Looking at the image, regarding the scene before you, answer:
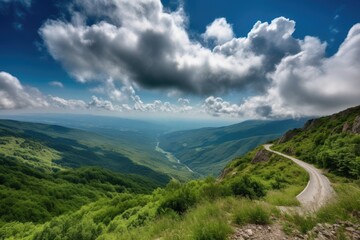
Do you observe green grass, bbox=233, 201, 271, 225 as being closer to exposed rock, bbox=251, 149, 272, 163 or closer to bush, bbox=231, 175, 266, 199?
bush, bbox=231, 175, 266, 199

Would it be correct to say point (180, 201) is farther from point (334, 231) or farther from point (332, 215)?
point (334, 231)

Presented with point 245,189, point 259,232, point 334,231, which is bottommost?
point 245,189

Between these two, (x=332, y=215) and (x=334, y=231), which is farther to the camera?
(x=332, y=215)

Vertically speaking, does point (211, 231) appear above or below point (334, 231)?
below

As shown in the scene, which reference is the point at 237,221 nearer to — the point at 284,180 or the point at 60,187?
the point at 284,180

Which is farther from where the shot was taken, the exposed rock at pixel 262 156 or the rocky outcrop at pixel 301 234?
the exposed rock at pixel 262 156

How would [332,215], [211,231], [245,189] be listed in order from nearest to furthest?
[211,231]
[332,215]
[245,189]

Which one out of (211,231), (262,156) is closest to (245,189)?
(211,231)

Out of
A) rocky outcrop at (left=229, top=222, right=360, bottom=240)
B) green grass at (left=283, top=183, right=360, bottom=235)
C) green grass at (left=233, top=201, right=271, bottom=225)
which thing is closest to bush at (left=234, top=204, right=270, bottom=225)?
green grass at (left=233, top=201, right=271, bottom=225)

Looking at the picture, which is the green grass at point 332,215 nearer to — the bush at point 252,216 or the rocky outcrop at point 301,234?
the rocky outcrop at point 301,234

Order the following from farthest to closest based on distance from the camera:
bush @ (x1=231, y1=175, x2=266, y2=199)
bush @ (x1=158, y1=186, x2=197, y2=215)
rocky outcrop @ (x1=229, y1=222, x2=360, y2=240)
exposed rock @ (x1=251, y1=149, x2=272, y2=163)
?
1. exposed rock @ (x1=251, y1=149, x2=272, y2=163)
2. bush @ (x1=231, y1=175, x2=266, y2=199)
3. bush @ (x1=158, y1=186, x2=197, y2=215)
4. rocky outcrop @ (x1=229, y1=222, x2=360, y2=240)

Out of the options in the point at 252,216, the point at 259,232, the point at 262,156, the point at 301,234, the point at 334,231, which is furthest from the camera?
the point at 262,156

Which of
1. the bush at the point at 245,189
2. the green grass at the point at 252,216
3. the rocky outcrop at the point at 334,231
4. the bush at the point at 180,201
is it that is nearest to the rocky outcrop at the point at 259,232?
the green grass at the point at 252,216
